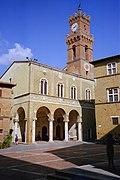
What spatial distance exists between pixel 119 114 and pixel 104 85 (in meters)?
4.57

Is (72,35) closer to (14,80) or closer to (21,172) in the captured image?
(14,80)

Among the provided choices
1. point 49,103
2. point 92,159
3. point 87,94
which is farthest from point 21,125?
point 92,159

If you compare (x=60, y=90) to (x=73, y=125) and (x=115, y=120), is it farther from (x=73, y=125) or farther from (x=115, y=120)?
(x=115, y=120)

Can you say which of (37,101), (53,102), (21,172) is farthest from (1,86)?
(21,172)

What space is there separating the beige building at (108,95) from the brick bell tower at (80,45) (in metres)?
18.5

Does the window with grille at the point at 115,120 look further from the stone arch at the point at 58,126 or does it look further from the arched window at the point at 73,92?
the stone arch at the point at 58,126

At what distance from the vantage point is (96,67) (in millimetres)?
30312

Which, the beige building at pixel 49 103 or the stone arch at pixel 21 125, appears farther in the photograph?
the stone arch at pixel 21 125

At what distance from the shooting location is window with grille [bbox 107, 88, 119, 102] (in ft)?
91.9

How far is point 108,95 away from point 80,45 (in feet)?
80.3

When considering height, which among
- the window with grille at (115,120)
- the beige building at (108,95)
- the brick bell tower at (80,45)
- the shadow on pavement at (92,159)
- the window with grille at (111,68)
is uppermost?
the brick bell tower at (80,45)

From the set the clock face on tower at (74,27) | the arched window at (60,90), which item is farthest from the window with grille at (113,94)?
the clock face on tower at (74,27)

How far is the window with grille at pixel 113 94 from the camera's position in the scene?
28011 mm

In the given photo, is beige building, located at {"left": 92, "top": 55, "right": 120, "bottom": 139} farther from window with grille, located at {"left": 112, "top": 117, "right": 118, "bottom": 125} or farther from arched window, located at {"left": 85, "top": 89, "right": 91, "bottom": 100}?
arched window, located at {"left": 85, "top": 89, "right": 91, "bottom": 100}
